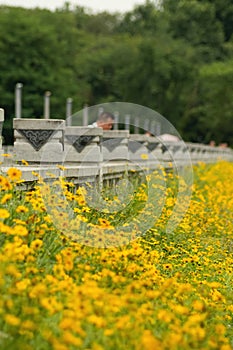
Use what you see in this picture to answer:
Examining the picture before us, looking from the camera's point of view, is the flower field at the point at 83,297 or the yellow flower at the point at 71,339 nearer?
the yellow flower at the point at 71,339

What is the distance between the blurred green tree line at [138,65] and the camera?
153ft

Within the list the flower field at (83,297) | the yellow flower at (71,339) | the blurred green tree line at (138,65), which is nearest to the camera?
the yellow flower at (71,339)

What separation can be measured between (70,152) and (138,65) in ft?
149

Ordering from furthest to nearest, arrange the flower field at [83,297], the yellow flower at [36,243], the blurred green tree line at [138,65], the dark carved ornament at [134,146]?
the blurred green tree line at [138,65] < the dark carved ornament at [134,146] < the yellow flower at [36,243] < the flower field at [83,297]

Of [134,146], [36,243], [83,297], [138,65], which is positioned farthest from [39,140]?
[138,65]

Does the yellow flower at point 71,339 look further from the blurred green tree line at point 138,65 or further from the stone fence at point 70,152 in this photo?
the blurred green tree line at point 138,65

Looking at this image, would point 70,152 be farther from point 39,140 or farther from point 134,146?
point 134,146

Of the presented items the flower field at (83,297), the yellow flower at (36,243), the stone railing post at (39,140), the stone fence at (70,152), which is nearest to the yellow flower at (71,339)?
the flower field at (83,297)

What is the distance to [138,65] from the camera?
56.0m

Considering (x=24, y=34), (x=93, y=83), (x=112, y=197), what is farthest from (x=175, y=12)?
(x=112, y=197)

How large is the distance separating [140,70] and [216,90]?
5711 millimetres

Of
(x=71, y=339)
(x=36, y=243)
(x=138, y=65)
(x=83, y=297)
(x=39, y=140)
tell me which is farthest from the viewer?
(x=138, y=65)

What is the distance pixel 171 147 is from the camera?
21156 mm

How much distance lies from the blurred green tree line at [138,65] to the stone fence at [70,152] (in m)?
22.4
